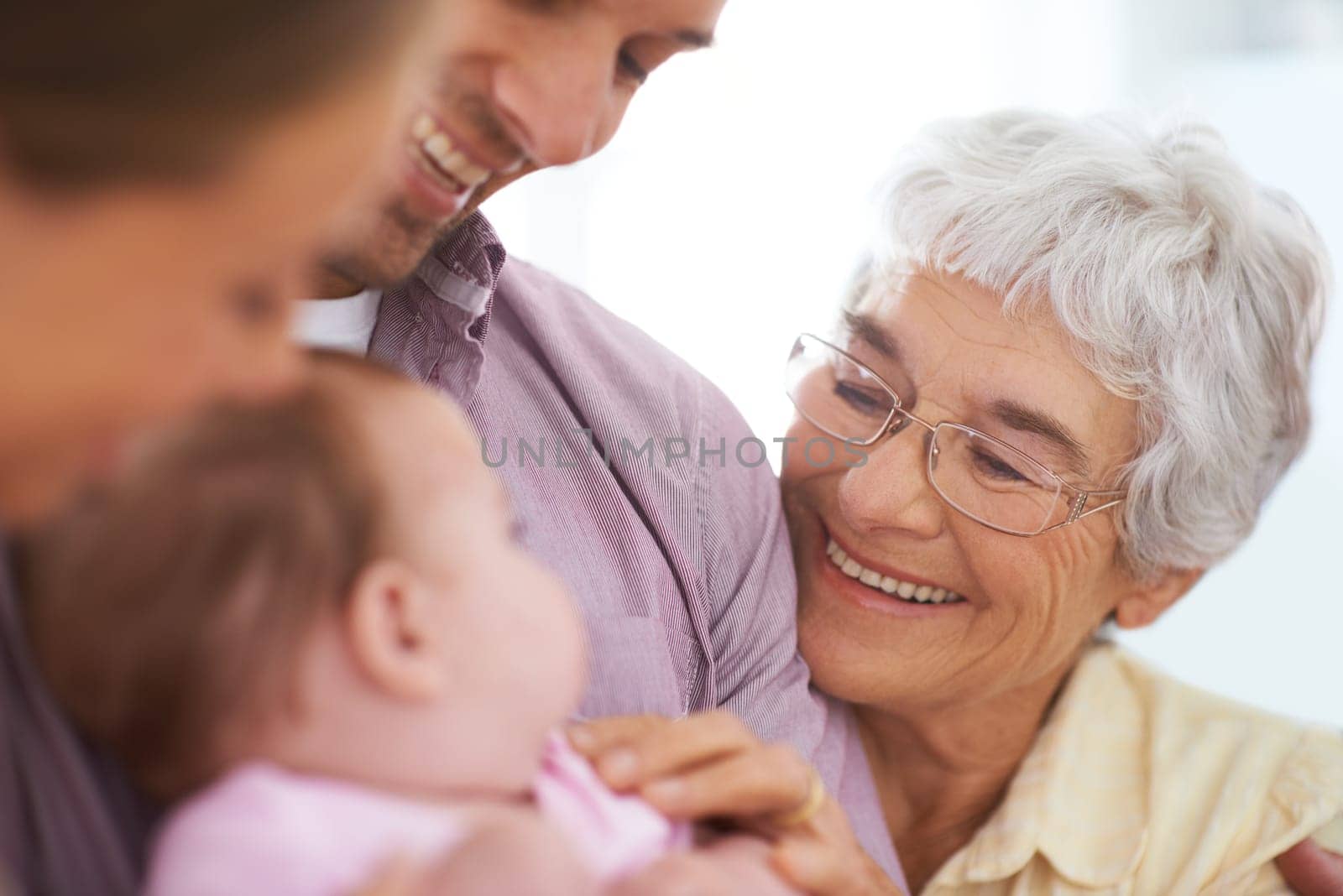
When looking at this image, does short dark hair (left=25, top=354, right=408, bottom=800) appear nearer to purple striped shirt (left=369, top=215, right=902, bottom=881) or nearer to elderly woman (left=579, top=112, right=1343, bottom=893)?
purple striped shirt (left=369, top=215, right=902, bottom=881)

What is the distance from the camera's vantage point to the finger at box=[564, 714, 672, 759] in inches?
42.6

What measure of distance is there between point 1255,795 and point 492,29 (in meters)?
1.43

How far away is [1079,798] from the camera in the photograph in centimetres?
184

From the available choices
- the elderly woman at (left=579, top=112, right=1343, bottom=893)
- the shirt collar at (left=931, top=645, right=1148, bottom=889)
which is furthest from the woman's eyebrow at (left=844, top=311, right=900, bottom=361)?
the shirt collar at (left=931, top=645, right=1148, bottom=889)

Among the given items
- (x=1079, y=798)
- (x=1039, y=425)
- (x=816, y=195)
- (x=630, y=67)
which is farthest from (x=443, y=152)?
(x=816, y=195)

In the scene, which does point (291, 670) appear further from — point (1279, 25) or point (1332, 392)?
point (1279, 25)

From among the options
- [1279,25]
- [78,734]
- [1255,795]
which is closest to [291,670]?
[78,734]

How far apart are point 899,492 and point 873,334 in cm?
24

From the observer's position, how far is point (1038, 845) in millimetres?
1774

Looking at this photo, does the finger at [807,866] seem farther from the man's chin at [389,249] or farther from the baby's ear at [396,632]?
the man's chin at [389,249]

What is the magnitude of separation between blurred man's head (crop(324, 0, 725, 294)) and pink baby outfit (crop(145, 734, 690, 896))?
587 millimetres

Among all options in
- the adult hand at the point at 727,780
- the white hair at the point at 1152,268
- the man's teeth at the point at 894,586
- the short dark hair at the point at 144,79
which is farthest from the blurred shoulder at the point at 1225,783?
the short dark hair at the point at 144,79

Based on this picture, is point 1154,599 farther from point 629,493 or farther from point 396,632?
point 396,632

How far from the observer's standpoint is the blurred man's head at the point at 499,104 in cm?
125
